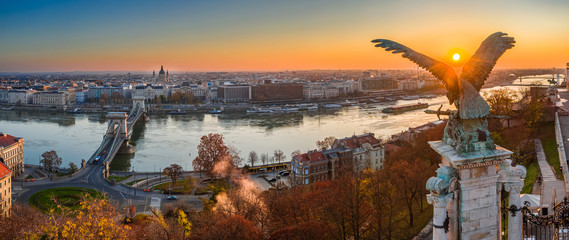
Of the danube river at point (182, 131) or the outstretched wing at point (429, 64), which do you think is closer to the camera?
the outstretched wing at point (429, 64)

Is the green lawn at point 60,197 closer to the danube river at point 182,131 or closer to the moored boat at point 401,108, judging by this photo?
the danube river at point 182,131

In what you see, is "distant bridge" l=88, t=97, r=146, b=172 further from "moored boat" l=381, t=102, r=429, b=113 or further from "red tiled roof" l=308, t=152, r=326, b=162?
"moored boat" l=381, t=102, r=429, b=113

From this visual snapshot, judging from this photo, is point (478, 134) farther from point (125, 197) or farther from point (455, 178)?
point (125, 197)

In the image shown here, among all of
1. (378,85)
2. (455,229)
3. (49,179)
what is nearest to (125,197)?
(49,179)

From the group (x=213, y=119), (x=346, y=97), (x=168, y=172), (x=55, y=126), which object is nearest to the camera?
(x=168, y=172)

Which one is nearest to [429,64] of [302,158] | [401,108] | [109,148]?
[302,158]

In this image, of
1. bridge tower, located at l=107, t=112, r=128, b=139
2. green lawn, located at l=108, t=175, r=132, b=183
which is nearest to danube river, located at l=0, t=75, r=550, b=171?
bridge tower, located at l=107, t=112, r=128, b=139

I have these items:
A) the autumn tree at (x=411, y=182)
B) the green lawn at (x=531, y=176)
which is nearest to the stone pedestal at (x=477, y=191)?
the green lawn at (x=531, y=176)

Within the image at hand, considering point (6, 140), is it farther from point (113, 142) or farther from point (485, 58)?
point (485, 58)
